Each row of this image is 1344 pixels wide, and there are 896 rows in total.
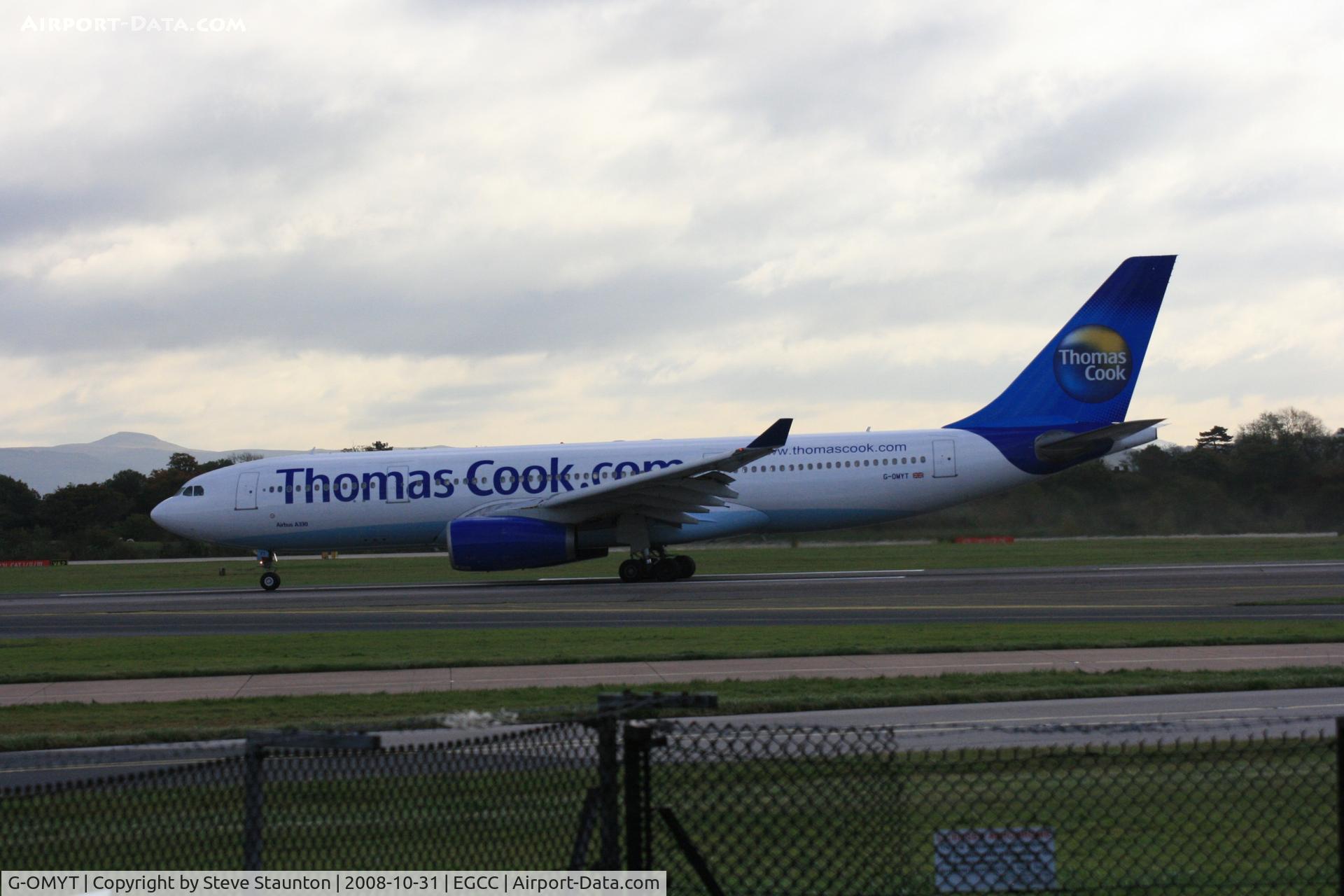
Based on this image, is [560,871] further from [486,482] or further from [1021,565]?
[1021,565]

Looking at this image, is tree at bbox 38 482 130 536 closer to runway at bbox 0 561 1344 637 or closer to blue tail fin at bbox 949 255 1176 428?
runway at bbox 0 561 1344 637

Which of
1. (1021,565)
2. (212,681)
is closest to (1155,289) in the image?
(1021,565)

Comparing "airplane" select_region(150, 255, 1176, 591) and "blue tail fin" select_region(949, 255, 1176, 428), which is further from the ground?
"blue tail fin" select_region(949, 255, 1176, 428)

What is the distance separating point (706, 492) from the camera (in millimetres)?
30922

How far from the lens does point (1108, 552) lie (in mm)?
40094

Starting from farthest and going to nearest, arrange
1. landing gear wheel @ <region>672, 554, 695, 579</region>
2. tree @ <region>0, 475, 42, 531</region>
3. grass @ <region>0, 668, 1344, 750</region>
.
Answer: tree @ <region>0, 475, 42, 531</region> → landing gear wheel @ <region>672, 554, 695, 579</region> → grass @ <region>0, 668, 1344, 750</region>

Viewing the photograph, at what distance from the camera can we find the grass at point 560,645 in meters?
16.0

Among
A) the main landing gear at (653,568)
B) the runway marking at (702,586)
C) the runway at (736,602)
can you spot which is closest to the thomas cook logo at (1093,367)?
the runway at (736,602)

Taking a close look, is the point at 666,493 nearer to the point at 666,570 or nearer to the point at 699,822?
the point at 666,570

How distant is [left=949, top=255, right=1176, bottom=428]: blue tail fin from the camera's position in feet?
111

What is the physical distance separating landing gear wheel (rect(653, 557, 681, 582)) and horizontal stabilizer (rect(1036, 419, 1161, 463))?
392 inches

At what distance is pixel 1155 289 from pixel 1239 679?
77.0 ft

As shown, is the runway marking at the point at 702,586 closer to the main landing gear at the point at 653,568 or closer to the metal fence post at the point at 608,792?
the main landing gear at the point at 653,568

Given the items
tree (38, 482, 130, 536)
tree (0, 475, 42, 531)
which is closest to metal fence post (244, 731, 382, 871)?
tree (38, 482, 130, 536)
